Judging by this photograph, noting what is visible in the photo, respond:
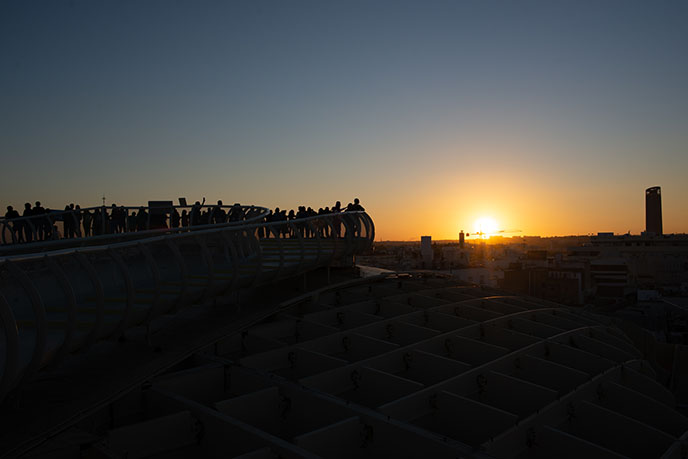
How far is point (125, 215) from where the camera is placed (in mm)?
18875

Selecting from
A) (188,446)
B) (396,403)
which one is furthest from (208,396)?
(396,403)

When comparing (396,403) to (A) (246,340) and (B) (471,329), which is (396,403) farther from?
(B) (471,329)

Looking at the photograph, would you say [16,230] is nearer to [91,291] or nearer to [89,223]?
[89,223]

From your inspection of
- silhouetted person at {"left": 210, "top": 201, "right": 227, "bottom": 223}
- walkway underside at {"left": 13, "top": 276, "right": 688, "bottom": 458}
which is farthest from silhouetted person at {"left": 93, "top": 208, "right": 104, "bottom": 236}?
walkway underside at {"left": 13, "top": 276, "right": 688, "bottom": 458}

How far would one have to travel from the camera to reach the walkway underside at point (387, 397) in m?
7.43

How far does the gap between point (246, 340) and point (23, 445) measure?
6.60 metres

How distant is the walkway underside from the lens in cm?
743

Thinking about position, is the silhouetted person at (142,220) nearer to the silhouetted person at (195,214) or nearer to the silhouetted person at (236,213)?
the silhouetted person at (195,214)

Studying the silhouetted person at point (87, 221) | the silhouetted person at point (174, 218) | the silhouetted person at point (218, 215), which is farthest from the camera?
the silhouetted person at point (218, 215)

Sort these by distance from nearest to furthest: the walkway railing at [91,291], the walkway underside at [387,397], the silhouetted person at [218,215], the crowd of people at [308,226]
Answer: the walkway railing at [91,291]
the walkway underside at [387,397]
the crowd of people at [308,226]
the silhouetted person at [218,215]

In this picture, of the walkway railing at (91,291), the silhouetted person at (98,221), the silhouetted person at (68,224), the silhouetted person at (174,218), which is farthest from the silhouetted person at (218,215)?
the walkway railing at (91,291)

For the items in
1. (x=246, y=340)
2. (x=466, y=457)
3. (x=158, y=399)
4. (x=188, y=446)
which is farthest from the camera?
(x=246, y=340)

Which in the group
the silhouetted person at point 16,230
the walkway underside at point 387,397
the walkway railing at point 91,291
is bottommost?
the walkway underside at point 387,397

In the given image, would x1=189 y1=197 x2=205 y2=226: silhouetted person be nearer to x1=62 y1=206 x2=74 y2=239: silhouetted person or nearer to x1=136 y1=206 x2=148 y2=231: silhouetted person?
x1=136 y1=206 x2=148 y2=231: silhouetted person
